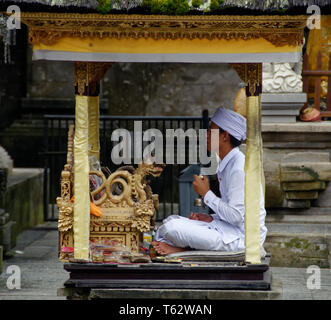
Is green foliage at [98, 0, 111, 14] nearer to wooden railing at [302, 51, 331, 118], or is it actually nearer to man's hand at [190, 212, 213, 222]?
man's hand at [190, 212, 213, 222]

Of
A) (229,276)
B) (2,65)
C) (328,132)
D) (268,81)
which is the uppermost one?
(2,65)

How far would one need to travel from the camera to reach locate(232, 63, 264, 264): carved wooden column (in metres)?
6.81

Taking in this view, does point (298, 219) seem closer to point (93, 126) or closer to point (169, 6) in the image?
point (93, 126)

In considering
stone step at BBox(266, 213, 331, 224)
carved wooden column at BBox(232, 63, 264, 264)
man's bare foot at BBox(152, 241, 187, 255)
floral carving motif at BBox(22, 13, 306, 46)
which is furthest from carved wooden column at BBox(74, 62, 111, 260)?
stone step at BBox(266, 213, 331, 224)

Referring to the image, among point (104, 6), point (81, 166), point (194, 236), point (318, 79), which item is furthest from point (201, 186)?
point (318, 79)

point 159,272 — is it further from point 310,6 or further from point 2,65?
point 2,65

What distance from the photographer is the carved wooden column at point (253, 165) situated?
6.81 m

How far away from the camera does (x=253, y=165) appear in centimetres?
686

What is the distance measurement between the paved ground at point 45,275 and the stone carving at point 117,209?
5.54 feet

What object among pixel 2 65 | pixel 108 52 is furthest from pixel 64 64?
pixel 108 52

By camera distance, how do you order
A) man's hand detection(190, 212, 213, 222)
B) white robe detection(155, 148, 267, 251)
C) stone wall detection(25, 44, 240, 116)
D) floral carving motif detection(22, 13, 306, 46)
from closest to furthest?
floral carving motif detection(22, 13, 306, 46) < white robe detection(155, 148, 267, 251) < man's hand detection(190, 212, 213, 222) < stone wall detection(25, 44, 240, 116)

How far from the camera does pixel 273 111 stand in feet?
34.0

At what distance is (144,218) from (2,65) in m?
8.85

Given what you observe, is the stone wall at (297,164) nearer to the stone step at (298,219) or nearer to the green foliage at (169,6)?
the stone step at (298,219)
